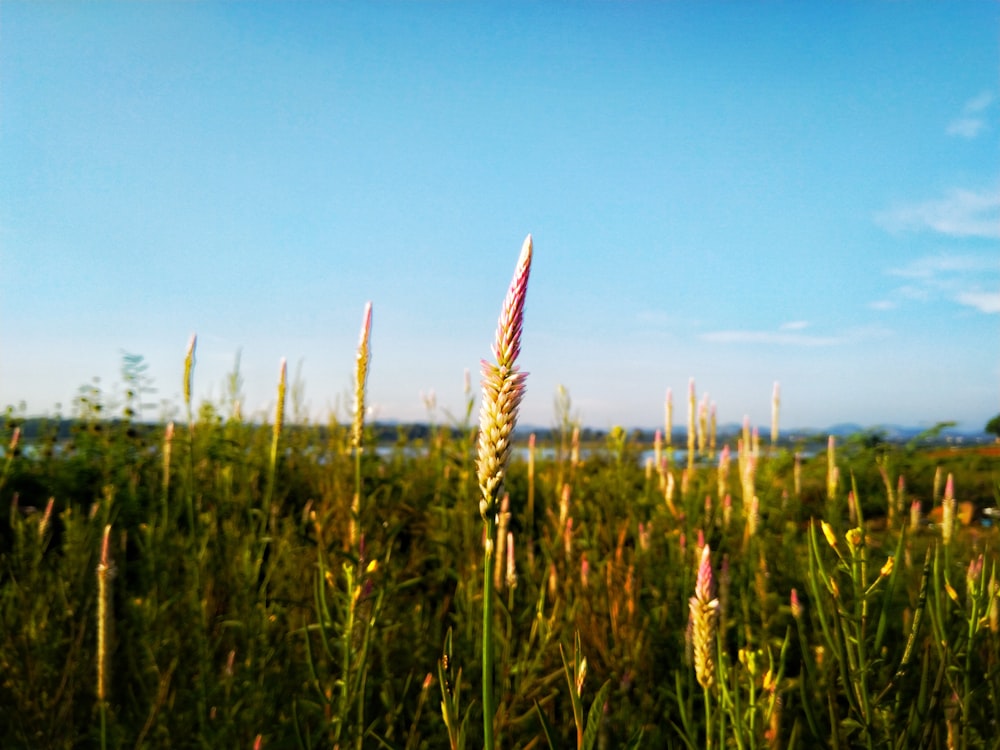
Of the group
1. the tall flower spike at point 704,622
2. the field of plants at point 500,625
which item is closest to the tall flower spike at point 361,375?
the field of plants at point 500,625

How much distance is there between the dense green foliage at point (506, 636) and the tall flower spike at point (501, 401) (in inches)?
9.7

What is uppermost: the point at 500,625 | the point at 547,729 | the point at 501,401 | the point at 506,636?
the point at 501,401

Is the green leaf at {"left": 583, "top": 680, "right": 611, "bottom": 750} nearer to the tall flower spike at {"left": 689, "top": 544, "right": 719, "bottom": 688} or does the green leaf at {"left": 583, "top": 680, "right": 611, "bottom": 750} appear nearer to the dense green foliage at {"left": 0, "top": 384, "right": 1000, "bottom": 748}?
the dense green foliage at {"left": 0, "top": 384, "right": 1000, "bottom": 748}

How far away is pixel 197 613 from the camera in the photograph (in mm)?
2684

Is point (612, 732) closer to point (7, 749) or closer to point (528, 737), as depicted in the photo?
point (528, 737)

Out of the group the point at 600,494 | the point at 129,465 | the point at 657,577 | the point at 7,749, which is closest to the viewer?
the point at 7,749

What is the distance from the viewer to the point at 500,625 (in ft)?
8.25

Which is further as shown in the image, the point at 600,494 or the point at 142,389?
the point at 142,389

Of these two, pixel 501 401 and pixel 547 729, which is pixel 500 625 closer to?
pixel 547 729

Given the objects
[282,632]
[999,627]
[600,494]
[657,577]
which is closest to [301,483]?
[600,494]

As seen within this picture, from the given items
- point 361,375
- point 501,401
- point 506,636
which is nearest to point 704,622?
point 501,401

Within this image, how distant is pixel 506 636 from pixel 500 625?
2.33 ft

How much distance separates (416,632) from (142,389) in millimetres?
5015

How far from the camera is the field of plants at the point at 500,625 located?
4.20 feet
